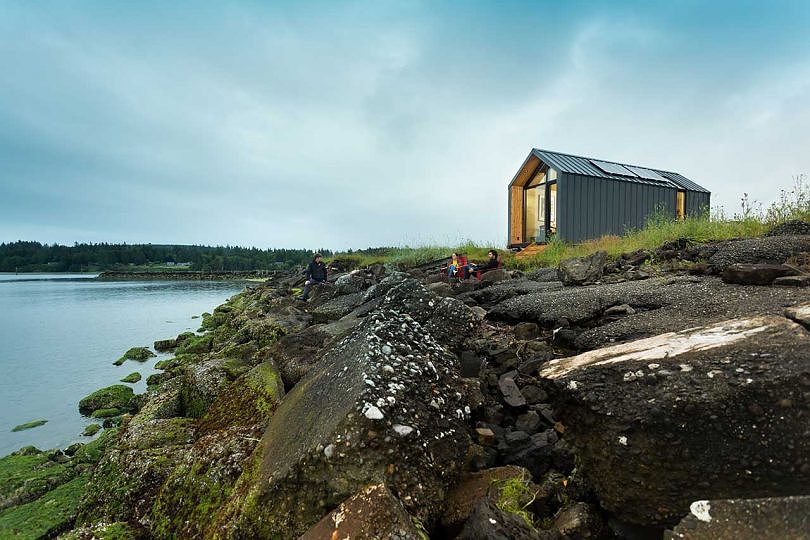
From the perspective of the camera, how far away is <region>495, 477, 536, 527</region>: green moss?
1.86m

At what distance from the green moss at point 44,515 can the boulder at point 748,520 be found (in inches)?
177

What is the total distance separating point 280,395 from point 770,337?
134 inches

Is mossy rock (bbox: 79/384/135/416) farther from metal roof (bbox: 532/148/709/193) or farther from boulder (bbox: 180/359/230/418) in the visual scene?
metal roof (bbox: 532/148/709/193)

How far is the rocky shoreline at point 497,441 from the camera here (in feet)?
5.44

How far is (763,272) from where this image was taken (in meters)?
3.82

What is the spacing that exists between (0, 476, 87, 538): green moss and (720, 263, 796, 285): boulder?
6.58 meters

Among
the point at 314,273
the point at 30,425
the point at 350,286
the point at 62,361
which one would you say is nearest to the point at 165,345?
the point at 62,361

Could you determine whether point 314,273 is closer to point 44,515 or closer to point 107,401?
point 107,401

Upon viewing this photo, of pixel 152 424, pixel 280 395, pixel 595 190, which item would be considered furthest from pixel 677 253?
pixel 595 190

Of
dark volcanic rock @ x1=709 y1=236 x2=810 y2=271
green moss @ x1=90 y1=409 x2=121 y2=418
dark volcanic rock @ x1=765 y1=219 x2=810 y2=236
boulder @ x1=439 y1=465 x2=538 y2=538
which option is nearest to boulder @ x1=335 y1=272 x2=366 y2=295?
green moss @ x1=90 y1=409 x2=121 y2=418

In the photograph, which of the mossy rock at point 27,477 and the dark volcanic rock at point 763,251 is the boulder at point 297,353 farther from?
the dark volcanic rock at point 763,251

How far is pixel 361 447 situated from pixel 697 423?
60.5 inches

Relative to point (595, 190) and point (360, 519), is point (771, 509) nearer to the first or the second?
point (360, 519)

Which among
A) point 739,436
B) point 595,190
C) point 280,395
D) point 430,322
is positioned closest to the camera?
point 739,436
